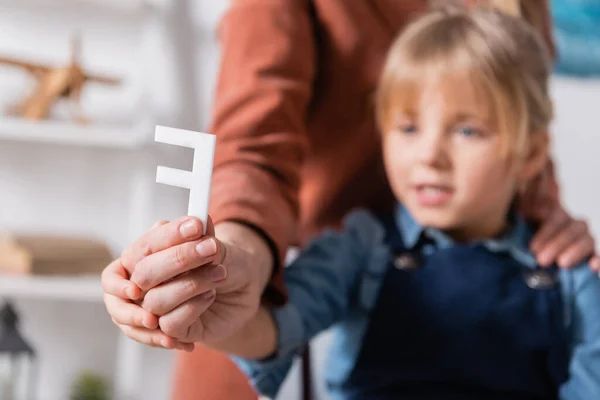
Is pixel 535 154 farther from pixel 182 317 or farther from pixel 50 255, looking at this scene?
pixel 50 255

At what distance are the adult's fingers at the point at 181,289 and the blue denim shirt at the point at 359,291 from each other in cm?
28

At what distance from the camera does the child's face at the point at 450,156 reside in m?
0.74

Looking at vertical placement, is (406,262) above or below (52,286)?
above

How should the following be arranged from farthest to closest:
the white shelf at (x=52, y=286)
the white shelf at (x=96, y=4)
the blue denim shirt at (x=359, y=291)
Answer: the white shelf at (x=96, y=4)
the white shelf at (x=52, y=286)
the blue denim shirt at (x=359, y=291)

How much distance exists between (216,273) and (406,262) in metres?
0.40

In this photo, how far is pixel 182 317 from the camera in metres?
0.42

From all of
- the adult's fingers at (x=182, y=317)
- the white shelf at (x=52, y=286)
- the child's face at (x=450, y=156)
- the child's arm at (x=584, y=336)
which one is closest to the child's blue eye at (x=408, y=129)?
the child's face at (x=450, y=156)

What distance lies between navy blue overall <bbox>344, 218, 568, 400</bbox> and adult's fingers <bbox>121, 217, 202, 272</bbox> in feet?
1.35

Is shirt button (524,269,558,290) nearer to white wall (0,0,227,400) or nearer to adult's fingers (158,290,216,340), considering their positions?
adult's fingers (158,290,216,340)

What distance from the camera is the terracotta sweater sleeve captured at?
626mm

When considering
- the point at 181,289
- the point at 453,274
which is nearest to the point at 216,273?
the point at 181,289

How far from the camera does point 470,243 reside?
805 mm

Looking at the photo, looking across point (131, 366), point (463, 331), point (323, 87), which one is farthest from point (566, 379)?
point (131, 366)

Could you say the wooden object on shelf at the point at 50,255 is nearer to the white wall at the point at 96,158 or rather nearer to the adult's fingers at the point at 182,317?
the white wall at the point at 96,158
